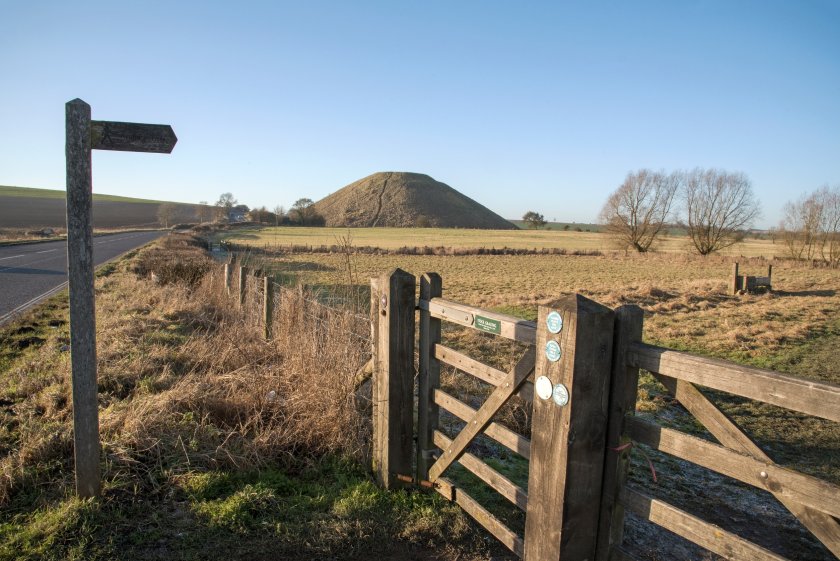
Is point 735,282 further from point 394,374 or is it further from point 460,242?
point 460,242

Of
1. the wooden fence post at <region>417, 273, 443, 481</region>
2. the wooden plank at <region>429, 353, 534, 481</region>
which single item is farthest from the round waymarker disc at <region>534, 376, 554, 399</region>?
the wooden fence post at <region>417, 273, 443, 481</region>

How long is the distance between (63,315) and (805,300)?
21112 mm

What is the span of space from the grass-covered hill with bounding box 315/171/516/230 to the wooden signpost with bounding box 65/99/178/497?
120m

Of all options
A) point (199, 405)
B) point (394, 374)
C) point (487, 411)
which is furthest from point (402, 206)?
point (487, 411)

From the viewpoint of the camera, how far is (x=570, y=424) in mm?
2381

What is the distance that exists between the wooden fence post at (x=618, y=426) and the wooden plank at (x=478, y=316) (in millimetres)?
554

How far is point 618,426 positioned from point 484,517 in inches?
54.2

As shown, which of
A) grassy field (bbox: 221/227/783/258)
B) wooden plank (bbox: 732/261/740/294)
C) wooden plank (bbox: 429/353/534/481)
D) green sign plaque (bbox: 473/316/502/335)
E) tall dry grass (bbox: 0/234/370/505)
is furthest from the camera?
grassy field (bbox: 221/227/783/258)

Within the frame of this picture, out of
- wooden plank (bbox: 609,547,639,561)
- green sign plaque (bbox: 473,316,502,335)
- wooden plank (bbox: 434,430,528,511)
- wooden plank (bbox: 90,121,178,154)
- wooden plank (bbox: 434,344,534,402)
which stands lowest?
wooden plank (bbox: 434,430,528,511)

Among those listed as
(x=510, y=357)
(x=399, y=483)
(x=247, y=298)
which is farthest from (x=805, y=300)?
(x=399, y=483)

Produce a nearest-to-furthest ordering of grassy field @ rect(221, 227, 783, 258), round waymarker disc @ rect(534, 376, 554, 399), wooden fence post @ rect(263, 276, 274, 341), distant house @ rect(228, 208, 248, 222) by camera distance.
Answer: round waymarker disc @ rect(534, 376, 554, 399) < wooden fence post @ rect(263, 276, 274, 341) < grassy field @ rect(221, 227, 783, 258) < distant house @ rect(228, 208, 248, 222)

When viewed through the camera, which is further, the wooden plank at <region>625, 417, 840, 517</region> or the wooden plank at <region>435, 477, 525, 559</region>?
the wooden plank at <region>435, 477, 525, 559</region>

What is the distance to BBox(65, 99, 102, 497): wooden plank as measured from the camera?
3.46 meters

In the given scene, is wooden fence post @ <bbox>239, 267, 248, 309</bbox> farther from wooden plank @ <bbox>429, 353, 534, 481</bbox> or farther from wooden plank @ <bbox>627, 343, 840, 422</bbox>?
wooden plank @ <bbox>627, 343, 840, 422</bbox>
